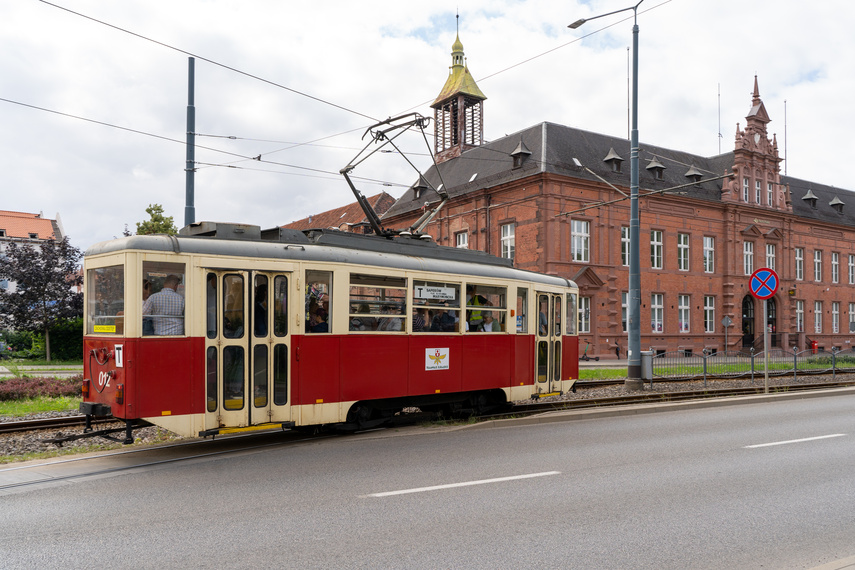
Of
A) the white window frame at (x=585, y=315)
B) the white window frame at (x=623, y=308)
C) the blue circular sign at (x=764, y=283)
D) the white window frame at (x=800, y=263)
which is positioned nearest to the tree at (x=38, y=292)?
the white window frame at (x=585, y=315)

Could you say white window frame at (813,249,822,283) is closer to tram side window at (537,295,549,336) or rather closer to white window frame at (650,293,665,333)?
white window frame at (650,293,665,333)

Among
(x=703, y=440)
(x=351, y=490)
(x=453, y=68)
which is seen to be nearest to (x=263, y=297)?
(x=351, y=490)

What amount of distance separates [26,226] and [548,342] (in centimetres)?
7732

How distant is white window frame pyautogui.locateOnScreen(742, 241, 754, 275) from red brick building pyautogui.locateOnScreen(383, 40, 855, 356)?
0.29 ft

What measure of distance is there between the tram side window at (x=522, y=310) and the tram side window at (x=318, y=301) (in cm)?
461

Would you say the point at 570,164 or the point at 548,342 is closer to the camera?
the point at 548,342

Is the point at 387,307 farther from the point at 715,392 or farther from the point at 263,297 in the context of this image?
the point at 715,392

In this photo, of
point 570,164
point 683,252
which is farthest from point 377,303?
point 683,252

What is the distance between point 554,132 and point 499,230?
21.3ft

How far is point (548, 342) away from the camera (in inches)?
568

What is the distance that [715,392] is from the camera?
17.8 metres

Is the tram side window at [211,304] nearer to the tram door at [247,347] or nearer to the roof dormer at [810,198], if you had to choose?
the tram door at [247,347]

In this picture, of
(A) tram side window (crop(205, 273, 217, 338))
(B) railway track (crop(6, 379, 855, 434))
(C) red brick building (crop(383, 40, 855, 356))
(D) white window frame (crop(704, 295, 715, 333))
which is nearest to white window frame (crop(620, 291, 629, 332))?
(C) red brick building (crop(383, 40, 855, 356))

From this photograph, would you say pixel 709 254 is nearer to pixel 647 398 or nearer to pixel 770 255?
pixel 770 255
